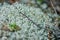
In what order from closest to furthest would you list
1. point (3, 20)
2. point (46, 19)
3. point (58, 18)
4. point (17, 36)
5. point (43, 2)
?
1. point (17, 36)
2. point (3, 20)
3. point (46, 19)
4. point (58, 18)
5. point (43, 2)

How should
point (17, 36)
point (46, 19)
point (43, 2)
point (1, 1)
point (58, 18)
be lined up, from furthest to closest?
point (43, 2) → point (1, 1) → point (58, 18) → point (46, 19) → point (17, 36)

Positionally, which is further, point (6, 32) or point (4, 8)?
point (4, 8)

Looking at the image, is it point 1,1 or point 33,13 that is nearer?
point 33,13

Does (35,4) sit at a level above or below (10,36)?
above

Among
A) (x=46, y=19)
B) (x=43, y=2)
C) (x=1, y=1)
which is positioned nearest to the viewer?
(x=46, y=19)

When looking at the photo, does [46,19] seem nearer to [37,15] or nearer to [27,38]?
[37,15]

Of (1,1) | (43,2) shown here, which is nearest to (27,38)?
(1,1)

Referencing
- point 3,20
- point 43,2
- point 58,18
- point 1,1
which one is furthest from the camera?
point 43,2

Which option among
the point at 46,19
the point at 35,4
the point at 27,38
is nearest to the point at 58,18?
the point at 46,19

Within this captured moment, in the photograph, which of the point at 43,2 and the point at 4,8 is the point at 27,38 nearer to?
the point at 4,8
